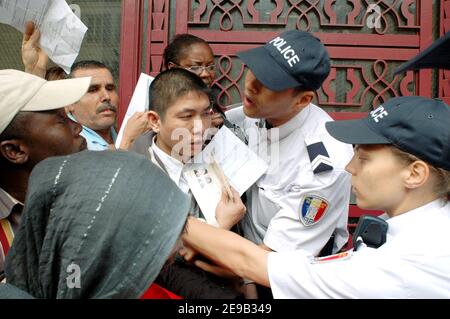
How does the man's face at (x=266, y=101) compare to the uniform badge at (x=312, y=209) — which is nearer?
the uniform badge at (x=312, y=209)

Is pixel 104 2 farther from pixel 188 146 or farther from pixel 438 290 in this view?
pixel 438 290

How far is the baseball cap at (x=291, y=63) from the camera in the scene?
6.55 feet

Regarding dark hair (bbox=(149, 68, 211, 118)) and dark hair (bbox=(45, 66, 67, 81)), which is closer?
A: dark hair (bbox=(149, 68, 211, 118))

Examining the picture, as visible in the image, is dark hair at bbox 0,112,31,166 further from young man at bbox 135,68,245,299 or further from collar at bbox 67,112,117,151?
collar at bbox 67,112,117,151

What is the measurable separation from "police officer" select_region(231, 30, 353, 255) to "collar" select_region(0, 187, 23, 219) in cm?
96

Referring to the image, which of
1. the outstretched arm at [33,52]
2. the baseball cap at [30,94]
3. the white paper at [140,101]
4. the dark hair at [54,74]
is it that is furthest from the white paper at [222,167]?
the dark hair at [54,74]

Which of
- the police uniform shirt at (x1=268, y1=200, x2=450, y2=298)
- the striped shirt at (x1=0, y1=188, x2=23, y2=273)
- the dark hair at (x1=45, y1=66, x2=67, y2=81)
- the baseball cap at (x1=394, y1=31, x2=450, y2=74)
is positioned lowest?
the police uniform shirt at (x1=268, y1=200, x2=450, y2=298)

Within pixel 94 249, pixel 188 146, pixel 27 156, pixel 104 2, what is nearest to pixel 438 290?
pixel 94 249

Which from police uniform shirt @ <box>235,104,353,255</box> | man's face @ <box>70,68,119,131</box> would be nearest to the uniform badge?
police uniform shirt @ <box>235,104,353,255</box>

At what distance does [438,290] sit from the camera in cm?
128

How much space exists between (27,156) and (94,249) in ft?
2.28

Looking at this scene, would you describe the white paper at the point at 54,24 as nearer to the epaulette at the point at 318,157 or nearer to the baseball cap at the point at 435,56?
the epaulette at the point at 318,157

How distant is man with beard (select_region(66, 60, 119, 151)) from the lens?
2628 mm

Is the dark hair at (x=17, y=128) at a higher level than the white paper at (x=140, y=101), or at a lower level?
lower
